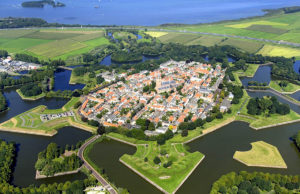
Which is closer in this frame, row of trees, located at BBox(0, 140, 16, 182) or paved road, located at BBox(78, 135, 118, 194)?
paved road, located at BBox(78, 135, 118, 194)

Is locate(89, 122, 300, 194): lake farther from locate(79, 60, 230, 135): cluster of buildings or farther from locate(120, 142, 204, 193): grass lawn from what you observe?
locate(79, 60, 230, 135): cluster of buildings

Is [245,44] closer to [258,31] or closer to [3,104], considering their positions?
[258,31]

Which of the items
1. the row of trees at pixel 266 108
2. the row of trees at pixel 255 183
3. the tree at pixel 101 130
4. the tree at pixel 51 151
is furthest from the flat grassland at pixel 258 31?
the tree at pixel 51 151

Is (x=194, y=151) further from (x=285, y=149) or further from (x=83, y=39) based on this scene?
(x=83, y=39)

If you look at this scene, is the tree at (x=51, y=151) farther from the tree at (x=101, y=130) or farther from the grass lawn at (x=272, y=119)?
the grass lawn at (x=272, y=119)

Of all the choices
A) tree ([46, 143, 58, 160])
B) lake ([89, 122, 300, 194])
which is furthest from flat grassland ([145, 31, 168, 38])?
tree ([46, 143, 58, 160])

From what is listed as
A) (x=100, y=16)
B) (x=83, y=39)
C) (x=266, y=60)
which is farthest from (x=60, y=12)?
(x=266, y=60)
